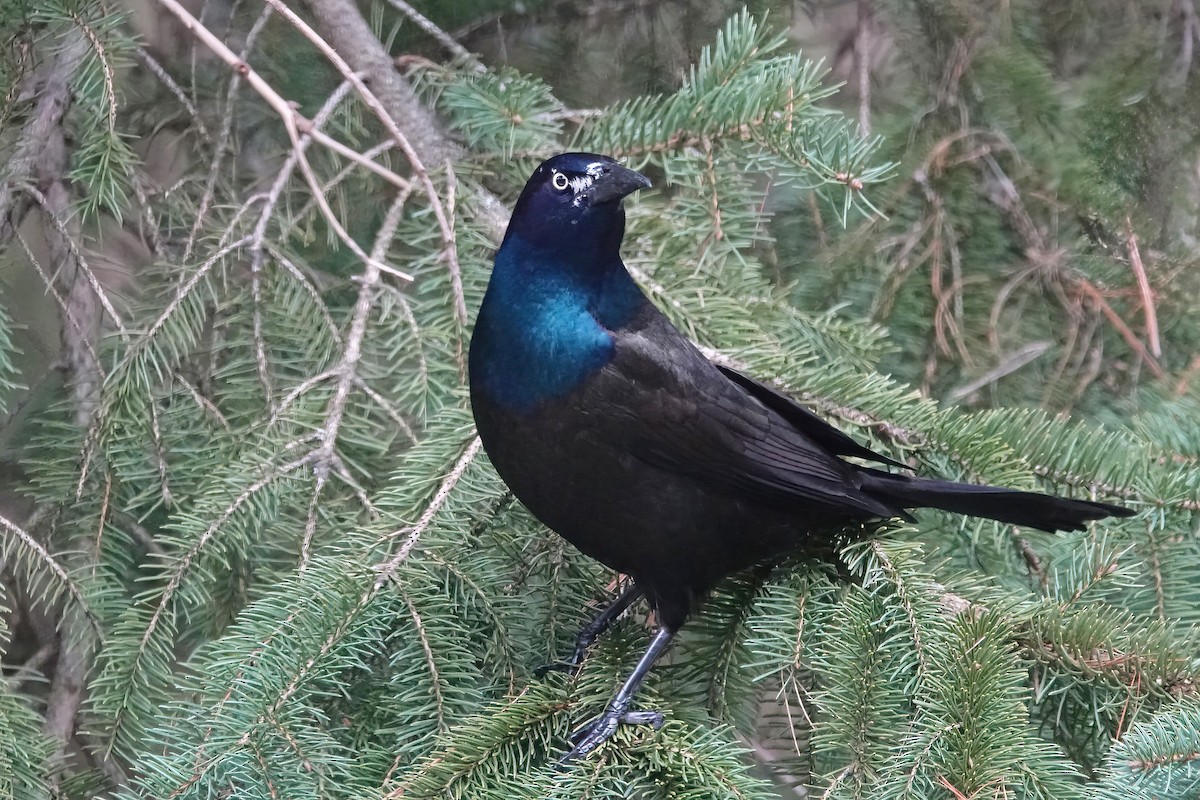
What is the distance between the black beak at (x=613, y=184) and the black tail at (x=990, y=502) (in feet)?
2.28

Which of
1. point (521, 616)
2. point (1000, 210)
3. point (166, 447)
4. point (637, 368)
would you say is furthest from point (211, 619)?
point (1000, 210)

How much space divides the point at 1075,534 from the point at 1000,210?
1.01 meters

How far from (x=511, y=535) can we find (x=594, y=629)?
25cm

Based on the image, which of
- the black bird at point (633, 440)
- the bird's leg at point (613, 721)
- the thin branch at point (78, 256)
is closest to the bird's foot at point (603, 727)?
the bird's leg at point (613, 721)

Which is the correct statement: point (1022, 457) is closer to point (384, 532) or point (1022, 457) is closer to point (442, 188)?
point (384, 532)

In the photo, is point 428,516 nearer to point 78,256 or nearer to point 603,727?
point 603,727

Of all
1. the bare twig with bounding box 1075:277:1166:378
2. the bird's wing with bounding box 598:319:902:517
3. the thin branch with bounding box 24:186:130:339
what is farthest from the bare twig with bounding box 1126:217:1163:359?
the thin branch with bounding box 24:186:130:339

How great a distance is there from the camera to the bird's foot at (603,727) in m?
1.84

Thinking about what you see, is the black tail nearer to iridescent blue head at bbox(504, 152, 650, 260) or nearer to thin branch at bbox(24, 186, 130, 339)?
iridescent blue head at bbox(504, 152, 650, 260)

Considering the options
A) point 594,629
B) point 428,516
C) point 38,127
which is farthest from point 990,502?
point 38,127

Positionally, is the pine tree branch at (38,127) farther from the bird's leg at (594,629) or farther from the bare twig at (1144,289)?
the bare twig at (1144,289)

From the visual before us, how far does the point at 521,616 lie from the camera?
2150mm

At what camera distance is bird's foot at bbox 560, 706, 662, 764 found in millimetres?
1837

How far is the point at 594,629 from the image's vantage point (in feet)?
7.25
